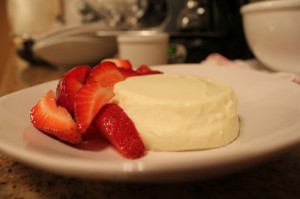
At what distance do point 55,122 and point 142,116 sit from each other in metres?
0.16

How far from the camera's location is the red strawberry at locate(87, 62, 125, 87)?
27.7 inches

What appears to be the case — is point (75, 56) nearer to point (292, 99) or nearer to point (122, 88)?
point (122, 88)

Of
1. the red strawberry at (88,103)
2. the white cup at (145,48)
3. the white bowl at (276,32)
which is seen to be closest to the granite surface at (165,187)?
the red strawberry at (88,103)

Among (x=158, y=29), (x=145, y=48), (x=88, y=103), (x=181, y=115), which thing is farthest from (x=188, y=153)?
(x=158, y=29)

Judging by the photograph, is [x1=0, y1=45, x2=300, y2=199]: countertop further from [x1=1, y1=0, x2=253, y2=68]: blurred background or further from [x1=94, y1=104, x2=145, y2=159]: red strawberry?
[x1=1, y1=0, x2=253, y2=68]: blurred background

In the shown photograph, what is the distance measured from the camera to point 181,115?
57 cm

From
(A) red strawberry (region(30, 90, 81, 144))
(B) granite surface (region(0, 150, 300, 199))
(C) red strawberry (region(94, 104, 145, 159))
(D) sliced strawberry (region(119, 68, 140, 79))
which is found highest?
(D) sliced strawberry (region(119, 68, 140, 79))

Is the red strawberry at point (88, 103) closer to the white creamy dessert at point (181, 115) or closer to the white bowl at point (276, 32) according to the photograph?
the white creamy dessert at point (181, 115)

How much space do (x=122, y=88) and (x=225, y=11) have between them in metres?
0.90

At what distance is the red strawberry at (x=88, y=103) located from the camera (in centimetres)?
56

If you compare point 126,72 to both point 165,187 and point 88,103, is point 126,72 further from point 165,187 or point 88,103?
point 165,187

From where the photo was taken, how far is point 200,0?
137 centimetres

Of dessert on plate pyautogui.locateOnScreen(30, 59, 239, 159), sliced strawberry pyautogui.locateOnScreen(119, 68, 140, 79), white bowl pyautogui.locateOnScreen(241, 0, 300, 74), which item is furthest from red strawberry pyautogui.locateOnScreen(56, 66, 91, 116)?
white bowl pyautogui.locateOnScreen(241, 0, 300, 74)

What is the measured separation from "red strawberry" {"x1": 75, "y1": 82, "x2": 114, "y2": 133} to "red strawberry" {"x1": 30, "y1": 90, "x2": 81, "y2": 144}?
18mm
